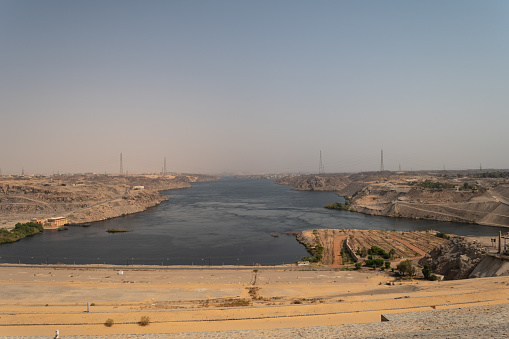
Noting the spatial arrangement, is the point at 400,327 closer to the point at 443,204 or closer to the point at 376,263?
the point at 376,263

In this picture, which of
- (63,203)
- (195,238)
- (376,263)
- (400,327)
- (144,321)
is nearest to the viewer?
(400,327)

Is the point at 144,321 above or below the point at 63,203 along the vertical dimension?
above

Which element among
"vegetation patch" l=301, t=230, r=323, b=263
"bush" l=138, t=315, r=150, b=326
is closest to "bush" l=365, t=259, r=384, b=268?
"vegetation patch" l=301, t=230, r=323, b=263

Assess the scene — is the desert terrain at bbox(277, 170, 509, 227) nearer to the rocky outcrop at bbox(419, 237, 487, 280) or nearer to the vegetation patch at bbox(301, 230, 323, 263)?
the vegetation patch at bbox(301, 230, 323, 263)

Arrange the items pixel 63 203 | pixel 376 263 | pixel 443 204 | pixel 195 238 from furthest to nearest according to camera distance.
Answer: pixel 63 203
pixel 443 204
pixel 195 238
pixel 376 263

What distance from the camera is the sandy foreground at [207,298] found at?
13703 millimetres

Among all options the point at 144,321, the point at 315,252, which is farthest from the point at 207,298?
the point at 315,252

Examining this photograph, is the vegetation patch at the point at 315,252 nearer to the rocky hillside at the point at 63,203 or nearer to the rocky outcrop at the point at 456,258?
the rocky outcrop at the point at 456,258

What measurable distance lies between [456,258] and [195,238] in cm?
3292

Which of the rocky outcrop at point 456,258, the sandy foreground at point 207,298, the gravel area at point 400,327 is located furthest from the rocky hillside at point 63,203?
the rocky outcrop at point 456,258

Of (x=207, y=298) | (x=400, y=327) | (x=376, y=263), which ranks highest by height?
(x=400, y=327)

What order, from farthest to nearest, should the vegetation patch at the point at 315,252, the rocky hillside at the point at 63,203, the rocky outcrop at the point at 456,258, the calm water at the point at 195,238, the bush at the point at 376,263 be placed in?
the rocky hillside at the point at 63,203
the calm water at the point at 195,238
the vegetation patch at the point at 315,252
the bush at the point at 376,263
the rocky outcrop at the point at 456,258

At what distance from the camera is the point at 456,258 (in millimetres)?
26172

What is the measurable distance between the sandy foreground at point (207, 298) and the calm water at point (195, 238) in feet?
30.0
